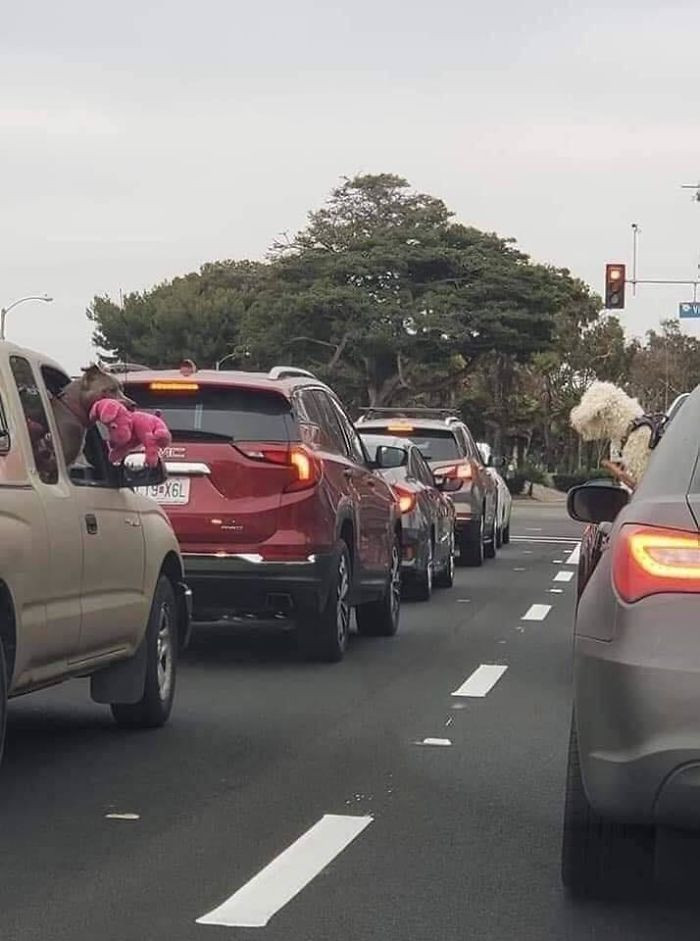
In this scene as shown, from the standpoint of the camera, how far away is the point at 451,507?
1839 centimetres

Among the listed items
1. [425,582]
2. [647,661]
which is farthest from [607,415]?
[647,661]

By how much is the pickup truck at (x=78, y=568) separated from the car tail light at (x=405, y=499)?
20.9 ft

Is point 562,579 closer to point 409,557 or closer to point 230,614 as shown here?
point 409,557

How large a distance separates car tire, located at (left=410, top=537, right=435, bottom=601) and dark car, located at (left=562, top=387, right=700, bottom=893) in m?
11.1

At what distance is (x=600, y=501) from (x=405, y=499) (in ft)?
29.9

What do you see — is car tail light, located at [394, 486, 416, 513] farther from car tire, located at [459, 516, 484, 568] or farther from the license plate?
car tire, located at [459, 516, 484, 568]

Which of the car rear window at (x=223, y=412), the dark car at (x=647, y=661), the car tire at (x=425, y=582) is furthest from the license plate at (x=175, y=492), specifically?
the dark car at (x=647, y=661)

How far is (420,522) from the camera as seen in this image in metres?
15.8

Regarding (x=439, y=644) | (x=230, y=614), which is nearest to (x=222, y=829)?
(x=230, y=614)

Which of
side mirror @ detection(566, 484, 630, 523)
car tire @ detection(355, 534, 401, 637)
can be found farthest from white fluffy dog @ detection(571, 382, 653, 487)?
side mirror @ detection(566, 484, 630, 523)

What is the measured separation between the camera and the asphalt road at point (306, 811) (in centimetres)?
529

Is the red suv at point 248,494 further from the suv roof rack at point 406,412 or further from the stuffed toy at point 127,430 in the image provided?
the suv roof rack at point 406,412

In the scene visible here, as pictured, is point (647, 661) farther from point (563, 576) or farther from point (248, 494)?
point (563, 576)

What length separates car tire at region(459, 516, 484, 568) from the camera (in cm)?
2116
